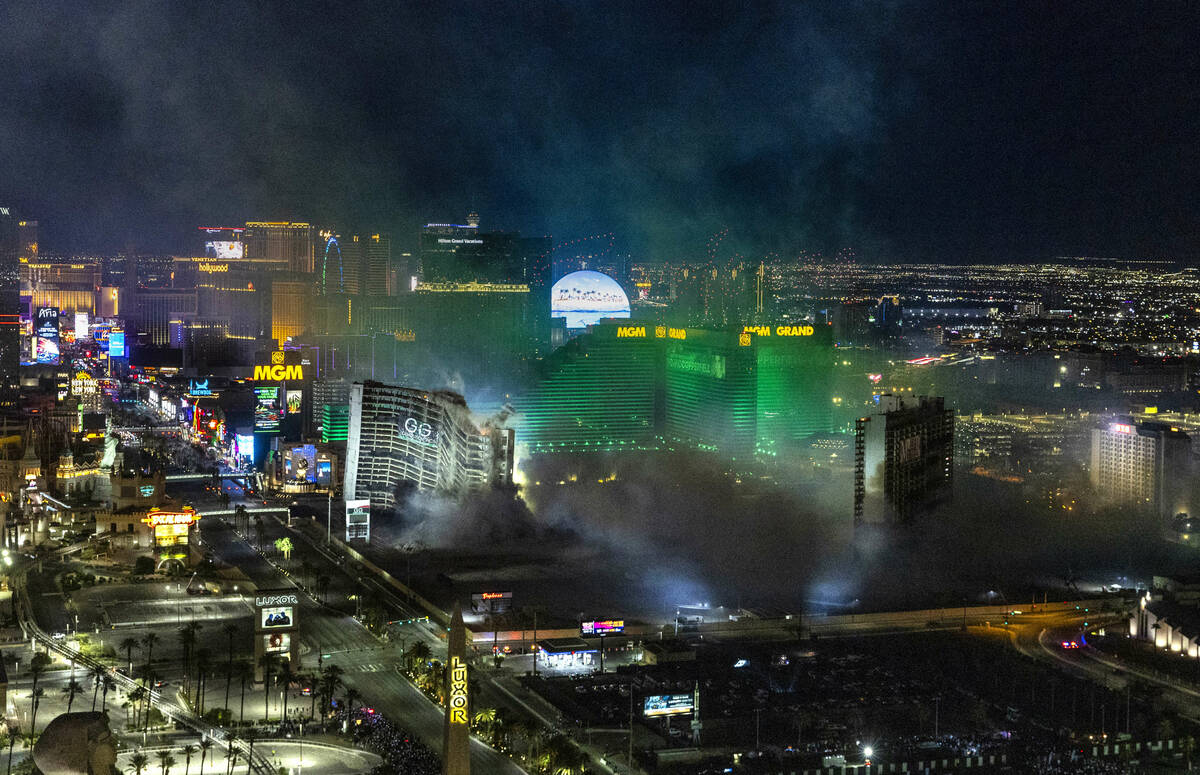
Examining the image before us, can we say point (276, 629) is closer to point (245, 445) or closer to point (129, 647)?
point (129, 647)

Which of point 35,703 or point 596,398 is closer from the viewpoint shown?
point 35,703

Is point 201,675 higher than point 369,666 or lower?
higher

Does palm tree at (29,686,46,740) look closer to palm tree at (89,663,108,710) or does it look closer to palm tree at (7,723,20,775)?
palm tree at (7,723,20,775)

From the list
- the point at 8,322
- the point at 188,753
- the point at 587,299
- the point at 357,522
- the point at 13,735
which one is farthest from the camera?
the point at 8,322

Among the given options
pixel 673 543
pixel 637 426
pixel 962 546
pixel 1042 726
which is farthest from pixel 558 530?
pixel 1042 726

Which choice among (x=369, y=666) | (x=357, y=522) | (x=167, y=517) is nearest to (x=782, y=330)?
(x=357, y=522)

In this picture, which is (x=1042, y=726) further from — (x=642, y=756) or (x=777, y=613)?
(x=777, y=613)

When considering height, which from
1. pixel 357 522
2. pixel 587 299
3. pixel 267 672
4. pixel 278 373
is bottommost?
pixel 267 672
